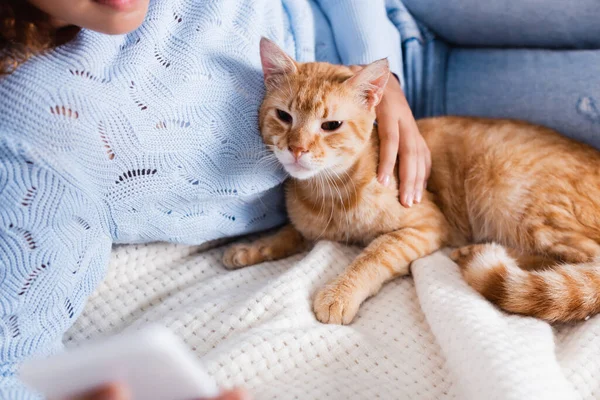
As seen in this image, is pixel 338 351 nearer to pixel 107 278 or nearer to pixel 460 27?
pixel 107 278

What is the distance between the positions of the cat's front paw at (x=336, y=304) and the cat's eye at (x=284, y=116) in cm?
45

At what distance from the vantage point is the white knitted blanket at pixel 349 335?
3.12 ft

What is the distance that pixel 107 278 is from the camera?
1.23 metres

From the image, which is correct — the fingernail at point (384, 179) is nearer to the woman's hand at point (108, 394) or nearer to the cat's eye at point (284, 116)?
the cat's eye at point (284, 116)

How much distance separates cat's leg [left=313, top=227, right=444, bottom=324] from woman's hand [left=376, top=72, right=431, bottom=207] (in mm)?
115

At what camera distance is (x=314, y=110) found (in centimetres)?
130

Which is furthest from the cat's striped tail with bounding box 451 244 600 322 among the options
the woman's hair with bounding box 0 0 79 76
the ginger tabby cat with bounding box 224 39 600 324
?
the woman's hair with bounding box 0 0 79 76

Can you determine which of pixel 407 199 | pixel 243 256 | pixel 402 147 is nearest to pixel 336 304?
pixel 243 256

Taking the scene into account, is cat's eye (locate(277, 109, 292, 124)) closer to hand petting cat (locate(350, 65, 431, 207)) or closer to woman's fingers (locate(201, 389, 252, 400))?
hand petting cat (locate(350, 65, 431, 207))

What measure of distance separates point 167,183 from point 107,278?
297 millimetres

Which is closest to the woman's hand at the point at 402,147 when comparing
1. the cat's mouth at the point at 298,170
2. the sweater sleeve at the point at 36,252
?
the cat's mouth at the point at 298,170

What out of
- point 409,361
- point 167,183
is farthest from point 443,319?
point 167,183

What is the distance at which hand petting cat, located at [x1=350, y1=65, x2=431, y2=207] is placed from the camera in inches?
56.0

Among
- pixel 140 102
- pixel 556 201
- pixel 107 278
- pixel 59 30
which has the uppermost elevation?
pixel 59 30
